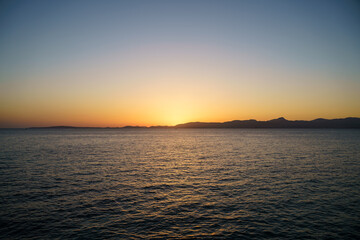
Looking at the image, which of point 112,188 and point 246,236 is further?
point 112,188

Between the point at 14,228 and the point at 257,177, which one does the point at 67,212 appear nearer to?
the point at 14,228

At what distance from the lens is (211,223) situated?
17.6 meters

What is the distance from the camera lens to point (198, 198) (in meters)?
23.7

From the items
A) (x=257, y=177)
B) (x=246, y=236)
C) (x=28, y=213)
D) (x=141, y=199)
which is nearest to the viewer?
(x=246, y=236)

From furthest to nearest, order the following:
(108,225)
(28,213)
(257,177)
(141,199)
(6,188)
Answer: (257,177) < (6,188) < (141,199) < (28,213) < (108,225)

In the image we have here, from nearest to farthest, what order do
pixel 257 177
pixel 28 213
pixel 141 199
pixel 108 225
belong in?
pixel 108 225 < pixel 28 213 < pixel 141 199 < pixel 257 177

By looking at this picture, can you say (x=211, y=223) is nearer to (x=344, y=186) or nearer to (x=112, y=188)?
(x=112, y=188)

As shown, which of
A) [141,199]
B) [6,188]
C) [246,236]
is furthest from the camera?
[6,188]

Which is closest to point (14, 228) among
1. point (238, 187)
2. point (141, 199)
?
point (141, 199)

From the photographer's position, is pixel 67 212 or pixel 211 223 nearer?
pixel 211 223

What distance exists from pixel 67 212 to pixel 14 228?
3.92 metres

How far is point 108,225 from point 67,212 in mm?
5156

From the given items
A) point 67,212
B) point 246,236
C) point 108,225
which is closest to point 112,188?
point 67,212

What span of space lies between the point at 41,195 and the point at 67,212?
7.20 metres
